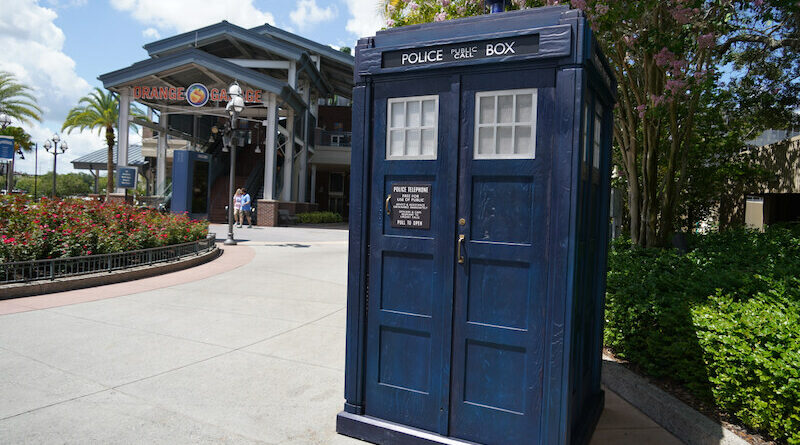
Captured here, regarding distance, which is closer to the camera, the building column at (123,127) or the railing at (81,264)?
the railing at (81,264)

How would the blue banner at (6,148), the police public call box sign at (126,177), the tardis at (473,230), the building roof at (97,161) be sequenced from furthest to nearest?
the building roof at (97,161) < the police public call box sign at (126,177) < the blue banner at (6,148) < the tardis at (473,230)

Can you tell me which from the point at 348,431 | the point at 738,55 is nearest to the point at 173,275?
the point at 348,431

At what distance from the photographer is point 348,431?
3.70m

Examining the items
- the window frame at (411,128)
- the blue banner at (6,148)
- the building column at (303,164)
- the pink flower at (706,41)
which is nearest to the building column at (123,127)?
the building column at (303,164)

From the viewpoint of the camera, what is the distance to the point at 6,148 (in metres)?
13.8

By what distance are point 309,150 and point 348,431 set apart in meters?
31.3

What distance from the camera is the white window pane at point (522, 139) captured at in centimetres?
317

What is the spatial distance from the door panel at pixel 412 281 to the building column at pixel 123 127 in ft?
87.0

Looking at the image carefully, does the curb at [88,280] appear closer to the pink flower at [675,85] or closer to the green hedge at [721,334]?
the green hedge at [721,334]

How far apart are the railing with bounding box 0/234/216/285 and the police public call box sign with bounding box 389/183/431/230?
7.35 m

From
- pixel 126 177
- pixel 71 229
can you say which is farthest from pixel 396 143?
pixel 126 177

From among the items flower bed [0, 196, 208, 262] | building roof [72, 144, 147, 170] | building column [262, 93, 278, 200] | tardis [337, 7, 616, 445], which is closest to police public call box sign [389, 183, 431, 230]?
tardis [337, 7, 616, 445]

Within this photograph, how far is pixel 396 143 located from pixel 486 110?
62 centimetres

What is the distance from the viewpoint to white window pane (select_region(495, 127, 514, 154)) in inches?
126
